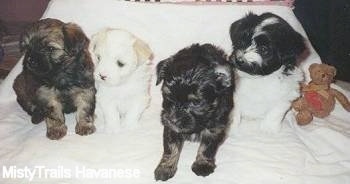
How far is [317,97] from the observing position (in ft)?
10.7

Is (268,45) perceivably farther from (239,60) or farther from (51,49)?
(51,49)

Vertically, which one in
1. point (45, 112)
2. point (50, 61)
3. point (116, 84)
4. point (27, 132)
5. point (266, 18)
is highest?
point (266, 18)

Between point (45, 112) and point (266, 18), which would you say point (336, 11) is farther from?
point (45, 112)

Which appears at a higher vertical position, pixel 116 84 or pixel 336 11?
pixel 336 11

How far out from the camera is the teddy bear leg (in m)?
3.23

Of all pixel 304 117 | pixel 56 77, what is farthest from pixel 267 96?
pixel 56 77

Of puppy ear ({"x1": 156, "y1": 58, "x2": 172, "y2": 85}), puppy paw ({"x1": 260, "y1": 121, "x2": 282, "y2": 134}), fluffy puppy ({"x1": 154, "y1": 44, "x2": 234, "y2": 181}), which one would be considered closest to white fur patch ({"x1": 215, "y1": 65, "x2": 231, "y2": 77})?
fluffy puppy ({"x1": 154, "y1": 44, "x2": 234, "y2": 181})

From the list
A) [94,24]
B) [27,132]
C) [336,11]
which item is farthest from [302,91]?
→ [27,132]

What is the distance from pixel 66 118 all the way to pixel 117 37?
0.86 metres

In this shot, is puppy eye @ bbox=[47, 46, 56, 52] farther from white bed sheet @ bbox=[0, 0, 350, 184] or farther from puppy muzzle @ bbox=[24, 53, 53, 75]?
white bed sheet @ bbox=[0, 0, 350, 184]

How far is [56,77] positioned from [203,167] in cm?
115

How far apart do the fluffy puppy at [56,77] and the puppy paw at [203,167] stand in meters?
0.82

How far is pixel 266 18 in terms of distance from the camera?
2793 mm

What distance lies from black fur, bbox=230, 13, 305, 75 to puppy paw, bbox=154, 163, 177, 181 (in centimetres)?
80
